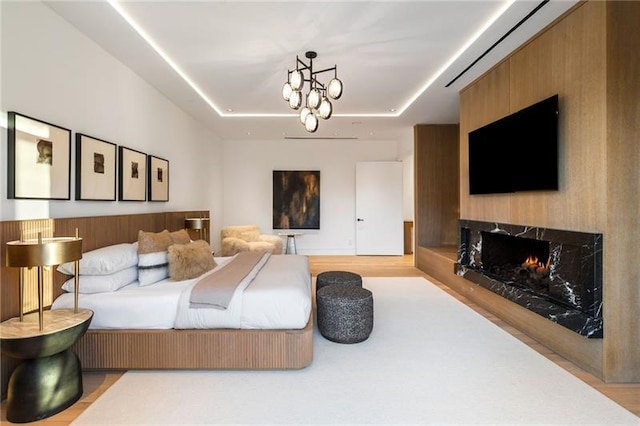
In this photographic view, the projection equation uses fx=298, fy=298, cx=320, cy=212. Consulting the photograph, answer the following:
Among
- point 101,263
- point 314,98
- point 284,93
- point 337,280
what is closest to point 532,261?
point 337,280

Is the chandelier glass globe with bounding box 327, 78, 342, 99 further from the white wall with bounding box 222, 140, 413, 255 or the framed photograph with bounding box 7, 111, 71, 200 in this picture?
the white wall with bounding box 222, 140, 413, 255

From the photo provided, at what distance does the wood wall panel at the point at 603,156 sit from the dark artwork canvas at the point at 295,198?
5.03 m

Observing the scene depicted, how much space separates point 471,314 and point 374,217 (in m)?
Result: 4.01

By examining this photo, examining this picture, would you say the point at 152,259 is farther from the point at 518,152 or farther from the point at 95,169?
the point at 518,152

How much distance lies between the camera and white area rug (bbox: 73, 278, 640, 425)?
5.86 ft

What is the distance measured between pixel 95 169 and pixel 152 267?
113cm

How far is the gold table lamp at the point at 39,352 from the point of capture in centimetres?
172

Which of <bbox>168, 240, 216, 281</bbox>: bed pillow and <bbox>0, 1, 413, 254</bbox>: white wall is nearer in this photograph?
<bbox>0, 1, 413, 254</bbox>: white wall

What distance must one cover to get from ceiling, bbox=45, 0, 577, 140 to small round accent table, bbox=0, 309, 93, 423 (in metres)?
2.40

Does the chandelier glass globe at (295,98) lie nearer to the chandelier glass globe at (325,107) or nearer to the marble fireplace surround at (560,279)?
the chandelier glass globe at (325,107)

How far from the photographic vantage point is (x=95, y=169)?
287 cm

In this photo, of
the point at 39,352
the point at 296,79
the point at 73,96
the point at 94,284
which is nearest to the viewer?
the point at 39,352

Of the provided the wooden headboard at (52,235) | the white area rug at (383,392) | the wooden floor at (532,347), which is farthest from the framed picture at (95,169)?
the white area rug at (383,392)

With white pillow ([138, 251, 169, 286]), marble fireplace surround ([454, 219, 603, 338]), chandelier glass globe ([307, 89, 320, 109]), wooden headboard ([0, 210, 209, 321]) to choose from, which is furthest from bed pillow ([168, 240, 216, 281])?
marble fireplace surround ([454, 219, 603, 338])
